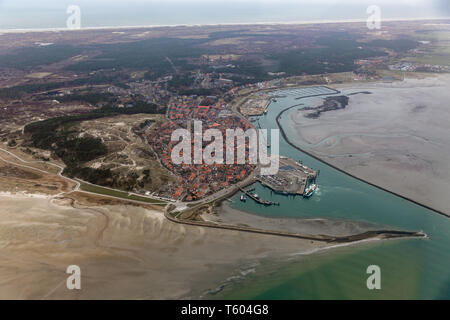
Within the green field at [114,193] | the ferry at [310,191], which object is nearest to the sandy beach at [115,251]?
the green field at [114,193]

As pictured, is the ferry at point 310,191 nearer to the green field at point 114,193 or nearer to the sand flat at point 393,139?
the sand flat at point 393,139

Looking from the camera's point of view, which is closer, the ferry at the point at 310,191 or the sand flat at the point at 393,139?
the ferry at the point at 310,191

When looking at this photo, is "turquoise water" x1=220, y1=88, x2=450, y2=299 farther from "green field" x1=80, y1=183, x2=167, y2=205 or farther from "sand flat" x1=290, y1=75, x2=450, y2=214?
"green field" x1=80, y1=183, x2=167, y2=205

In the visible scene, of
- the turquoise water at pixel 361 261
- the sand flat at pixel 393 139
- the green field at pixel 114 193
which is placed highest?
the sand flat at pixel 393 139

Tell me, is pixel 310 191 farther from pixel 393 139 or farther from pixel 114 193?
pixel 114 193

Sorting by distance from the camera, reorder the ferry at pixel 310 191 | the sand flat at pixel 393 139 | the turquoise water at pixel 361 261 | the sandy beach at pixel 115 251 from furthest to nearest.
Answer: the sand flat at pixel 393 139 < the ferry at pixel 310 191 < the turquoise water at pixel 361 261 < the sandy beach at pixel 115 251

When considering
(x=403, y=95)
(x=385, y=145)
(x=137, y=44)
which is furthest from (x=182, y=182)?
(x=137, y=44)

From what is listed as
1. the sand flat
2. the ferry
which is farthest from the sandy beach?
the sand flat

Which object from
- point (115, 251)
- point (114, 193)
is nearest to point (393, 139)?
→ point (114, 193)
